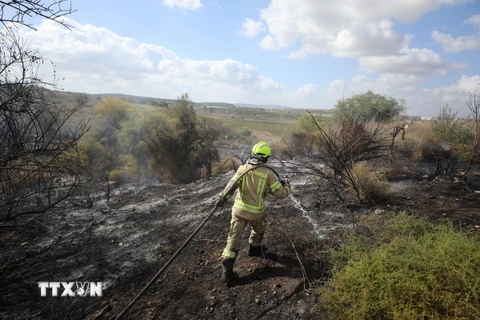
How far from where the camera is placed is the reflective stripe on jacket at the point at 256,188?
388 cm

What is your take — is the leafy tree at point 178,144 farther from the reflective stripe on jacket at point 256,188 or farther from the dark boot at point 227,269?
the dark boot at point 227,269

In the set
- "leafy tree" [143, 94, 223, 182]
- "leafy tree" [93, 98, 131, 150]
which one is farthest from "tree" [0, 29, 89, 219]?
"leafy tree" [93, 98, 131, 150]

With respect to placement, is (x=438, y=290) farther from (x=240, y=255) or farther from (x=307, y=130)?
(x=307, y=130)

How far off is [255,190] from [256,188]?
1.5 inches

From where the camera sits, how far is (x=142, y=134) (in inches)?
749

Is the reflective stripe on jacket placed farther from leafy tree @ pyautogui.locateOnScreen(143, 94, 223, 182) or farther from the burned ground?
leafy tree @ pyautogui.locateOnScreen(143, 94, 223, 182)

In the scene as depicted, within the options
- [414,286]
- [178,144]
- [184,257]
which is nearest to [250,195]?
[184,257]

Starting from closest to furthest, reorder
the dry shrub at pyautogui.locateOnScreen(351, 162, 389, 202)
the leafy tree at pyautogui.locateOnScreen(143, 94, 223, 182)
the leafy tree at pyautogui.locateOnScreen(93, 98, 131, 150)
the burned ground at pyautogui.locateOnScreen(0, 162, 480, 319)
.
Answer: the burned ground at pyautogui.locateOnScreen(0, 162, 480, 319) < the dry shrub at pyautogui.locateOnScreen(351, 162, 389, 202) < the leafy tree at pyautogui.locateOnScreen(143, 94, 223, 182) < the leafy tree at pyautogui.locateOnScreen(93, 98, 131, 150)

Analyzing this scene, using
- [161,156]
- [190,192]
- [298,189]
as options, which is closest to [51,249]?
[190,192]

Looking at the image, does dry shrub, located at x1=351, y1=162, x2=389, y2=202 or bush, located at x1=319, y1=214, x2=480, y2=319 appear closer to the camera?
bush, located at x1=319, y1=214, x2=480, y2=319

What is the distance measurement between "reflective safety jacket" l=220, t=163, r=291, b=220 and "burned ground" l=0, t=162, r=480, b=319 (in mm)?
951

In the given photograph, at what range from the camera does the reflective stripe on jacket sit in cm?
388

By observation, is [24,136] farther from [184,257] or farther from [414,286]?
[414,286]

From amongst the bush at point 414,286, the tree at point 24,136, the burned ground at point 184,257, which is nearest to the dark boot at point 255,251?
the burned ground at point 184,257
